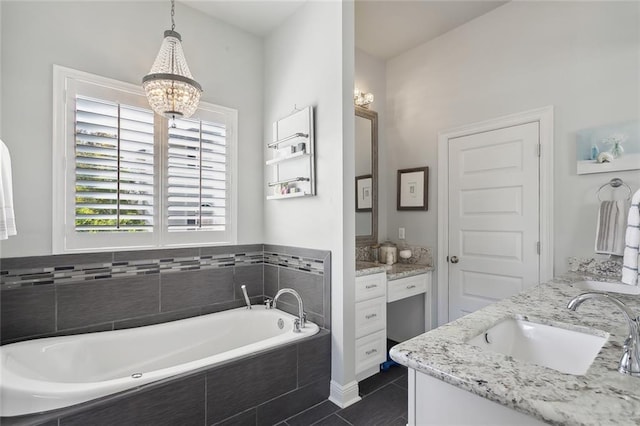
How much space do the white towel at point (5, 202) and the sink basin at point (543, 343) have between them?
2.13 m

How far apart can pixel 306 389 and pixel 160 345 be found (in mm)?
1117

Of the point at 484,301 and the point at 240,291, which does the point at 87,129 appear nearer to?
the point at 240,291

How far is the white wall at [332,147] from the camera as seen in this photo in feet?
7.36

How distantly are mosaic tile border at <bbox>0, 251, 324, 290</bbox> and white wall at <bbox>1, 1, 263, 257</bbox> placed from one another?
5.4 inches

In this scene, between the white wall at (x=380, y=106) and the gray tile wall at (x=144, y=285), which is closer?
the gray tile wall at (x=144, y=285)

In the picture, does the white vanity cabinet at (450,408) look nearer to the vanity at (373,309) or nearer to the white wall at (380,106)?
the vanity at (373,309)

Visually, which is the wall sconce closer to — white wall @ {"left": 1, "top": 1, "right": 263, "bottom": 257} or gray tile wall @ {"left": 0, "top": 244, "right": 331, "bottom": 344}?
white wall @ {"left": 1, "top": 1, "right": 263, "bottom": 257}

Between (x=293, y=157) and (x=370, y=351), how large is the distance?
5.50 feet

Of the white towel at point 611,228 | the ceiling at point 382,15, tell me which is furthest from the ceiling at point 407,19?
the white towel at point 611,228

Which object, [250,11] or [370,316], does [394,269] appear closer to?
[370,316]

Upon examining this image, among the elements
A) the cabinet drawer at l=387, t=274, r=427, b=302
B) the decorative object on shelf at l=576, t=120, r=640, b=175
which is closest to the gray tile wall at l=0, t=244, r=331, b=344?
the cabinet drawer at l=387, t=274, r=427, b=302

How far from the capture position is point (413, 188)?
329 centimetres

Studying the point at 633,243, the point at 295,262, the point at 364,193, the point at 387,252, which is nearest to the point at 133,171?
the point at 295,262

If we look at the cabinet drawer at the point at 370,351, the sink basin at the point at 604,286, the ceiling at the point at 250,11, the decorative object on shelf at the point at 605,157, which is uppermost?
the ceiling at the point at 250,11
